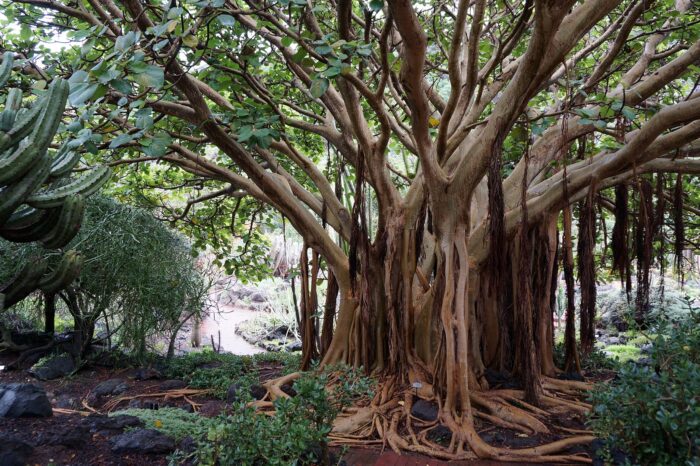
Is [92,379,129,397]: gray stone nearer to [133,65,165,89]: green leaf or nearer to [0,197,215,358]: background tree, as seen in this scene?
[0,197,215,358]: background tree

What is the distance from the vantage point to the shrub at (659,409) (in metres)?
2.39

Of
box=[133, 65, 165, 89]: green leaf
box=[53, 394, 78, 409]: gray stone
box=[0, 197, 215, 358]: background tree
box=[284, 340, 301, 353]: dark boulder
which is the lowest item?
box=[53, 394, 78, 409]: gray stone

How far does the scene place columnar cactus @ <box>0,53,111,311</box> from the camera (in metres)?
3.42

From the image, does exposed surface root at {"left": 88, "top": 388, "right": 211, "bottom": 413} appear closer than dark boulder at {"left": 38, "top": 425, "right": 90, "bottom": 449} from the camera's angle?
No

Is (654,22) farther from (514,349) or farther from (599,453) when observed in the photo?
(599,453)

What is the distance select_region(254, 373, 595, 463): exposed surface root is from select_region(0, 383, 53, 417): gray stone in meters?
1.56

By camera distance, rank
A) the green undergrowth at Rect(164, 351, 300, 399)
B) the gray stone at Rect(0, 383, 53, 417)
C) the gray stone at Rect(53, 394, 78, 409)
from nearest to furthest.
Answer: the gray stone at Rect(0, 383, 53, 417)
the gray stone at Rect(53, 394, 78, 409)
the green undergrowth at Rect(164, 351, 300, 399)

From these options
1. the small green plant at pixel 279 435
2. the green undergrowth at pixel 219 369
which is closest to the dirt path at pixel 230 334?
the green undergrowth at pixel 219 369

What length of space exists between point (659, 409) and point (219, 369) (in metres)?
5.62

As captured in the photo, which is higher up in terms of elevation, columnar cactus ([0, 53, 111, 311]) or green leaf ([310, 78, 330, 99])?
green leaf ([310, 78, 330, 99])

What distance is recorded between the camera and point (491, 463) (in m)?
3.94

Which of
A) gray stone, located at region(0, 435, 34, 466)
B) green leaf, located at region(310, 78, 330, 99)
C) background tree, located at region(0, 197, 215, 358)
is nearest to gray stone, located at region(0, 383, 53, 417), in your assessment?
gray stone, located at region(0, 435, 34, 466)

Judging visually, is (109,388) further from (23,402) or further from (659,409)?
(659,409)

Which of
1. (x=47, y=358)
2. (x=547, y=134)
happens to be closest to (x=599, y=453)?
(x=547, y=134)
